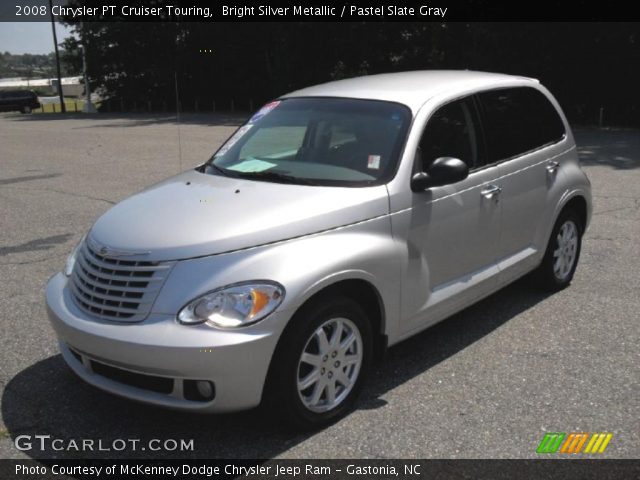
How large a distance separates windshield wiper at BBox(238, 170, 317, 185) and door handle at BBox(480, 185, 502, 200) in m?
1.22

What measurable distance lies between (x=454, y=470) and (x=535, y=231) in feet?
8.00

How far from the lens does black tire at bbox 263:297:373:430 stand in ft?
10.8

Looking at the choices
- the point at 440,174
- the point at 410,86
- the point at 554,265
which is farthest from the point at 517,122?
the point at 440,174

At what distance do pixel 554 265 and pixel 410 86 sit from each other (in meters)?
1.99

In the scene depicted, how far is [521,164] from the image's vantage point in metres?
4.96

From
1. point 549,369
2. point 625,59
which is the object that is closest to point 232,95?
point 625,59

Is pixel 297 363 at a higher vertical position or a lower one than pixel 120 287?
lower

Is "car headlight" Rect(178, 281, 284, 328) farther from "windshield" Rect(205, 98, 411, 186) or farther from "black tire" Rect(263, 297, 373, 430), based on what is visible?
"windshield" Rect(205, 98, 411, 186)

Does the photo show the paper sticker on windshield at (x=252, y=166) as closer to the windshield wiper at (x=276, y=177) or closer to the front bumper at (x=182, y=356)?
the windshield wiper at (x=276, y=177)

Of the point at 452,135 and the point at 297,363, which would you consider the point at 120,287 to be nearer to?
the point at 297,363

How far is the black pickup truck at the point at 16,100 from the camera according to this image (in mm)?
46094

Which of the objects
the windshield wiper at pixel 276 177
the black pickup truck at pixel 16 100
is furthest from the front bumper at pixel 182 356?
the black pickup truck at pixel 16 100

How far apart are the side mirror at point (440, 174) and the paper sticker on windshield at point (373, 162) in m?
0.22

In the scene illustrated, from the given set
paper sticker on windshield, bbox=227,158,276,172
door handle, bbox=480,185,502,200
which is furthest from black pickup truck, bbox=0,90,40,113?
door handle, bbox=480,185,502,200
